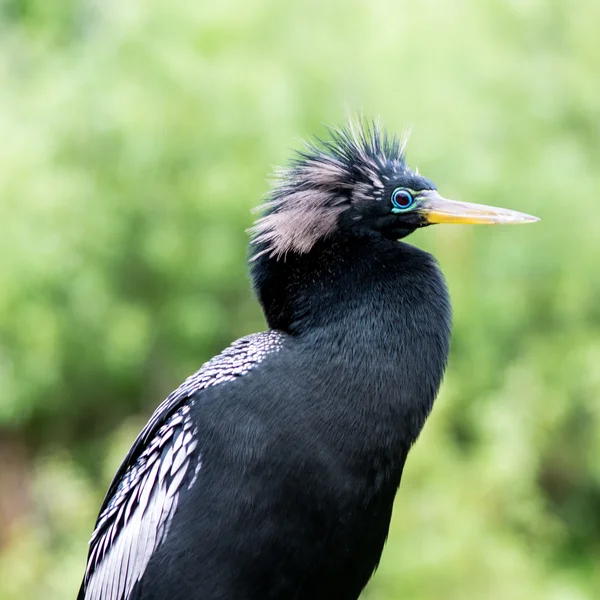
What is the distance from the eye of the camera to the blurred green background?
7.37 meters

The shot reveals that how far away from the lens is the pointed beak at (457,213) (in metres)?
2.83

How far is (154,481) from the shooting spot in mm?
2896

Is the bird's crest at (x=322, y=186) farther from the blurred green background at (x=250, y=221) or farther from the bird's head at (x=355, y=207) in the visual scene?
the blurred green background at (x=250, y=221)

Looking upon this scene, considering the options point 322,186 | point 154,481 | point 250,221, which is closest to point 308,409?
point 154,481

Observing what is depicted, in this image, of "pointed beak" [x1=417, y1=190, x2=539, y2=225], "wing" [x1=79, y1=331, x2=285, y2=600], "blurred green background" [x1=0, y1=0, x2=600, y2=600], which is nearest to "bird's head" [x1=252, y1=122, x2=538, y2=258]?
"pointed beak" [x1=417, y1=190, x2=539, y2=225]

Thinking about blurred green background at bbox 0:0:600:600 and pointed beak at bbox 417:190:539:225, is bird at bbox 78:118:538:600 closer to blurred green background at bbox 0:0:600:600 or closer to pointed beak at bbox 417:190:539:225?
pointed beak at bbox 417:190:539:225

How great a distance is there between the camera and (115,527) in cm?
304

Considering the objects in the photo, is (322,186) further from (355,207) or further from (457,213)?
(457,213)

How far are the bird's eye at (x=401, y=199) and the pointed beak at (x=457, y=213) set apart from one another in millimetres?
33

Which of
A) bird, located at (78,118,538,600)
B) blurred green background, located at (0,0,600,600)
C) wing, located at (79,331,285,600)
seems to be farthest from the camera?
blurred green background, located at (0,0,600,600)

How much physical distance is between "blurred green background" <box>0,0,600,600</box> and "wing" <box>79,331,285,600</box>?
3.95 meters

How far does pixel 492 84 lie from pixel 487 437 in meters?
3.42

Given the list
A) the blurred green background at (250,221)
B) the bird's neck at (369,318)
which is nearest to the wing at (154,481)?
the bird's neck at (369,318)

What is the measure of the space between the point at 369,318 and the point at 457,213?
445 mm
